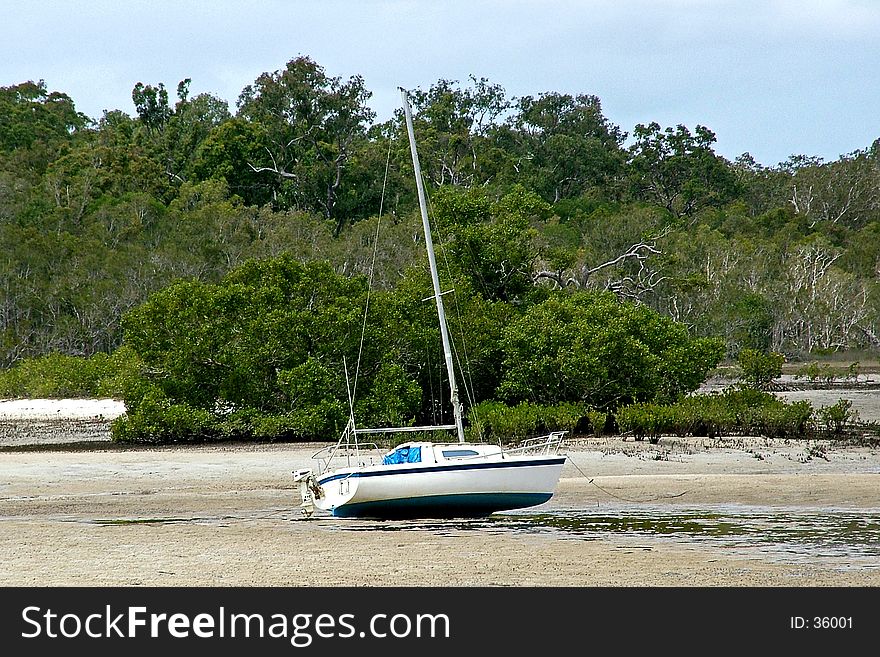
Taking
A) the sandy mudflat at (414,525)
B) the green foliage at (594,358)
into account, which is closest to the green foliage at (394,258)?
the green foliage at (594,358)

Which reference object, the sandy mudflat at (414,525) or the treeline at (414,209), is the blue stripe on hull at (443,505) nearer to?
the sandy mudflat at (414,525)

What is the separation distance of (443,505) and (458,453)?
2.89ft

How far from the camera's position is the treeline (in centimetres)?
6131

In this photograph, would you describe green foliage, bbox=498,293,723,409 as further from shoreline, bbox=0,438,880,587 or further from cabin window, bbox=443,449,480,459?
cabin window, bbox=443,449,480,459

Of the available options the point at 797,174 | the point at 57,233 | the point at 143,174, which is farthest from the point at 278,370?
the point at 797,174

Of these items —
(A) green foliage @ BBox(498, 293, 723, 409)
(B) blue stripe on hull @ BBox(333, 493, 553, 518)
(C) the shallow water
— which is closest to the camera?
(C) the shallow water

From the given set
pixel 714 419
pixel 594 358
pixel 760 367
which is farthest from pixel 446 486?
pixel 760 367

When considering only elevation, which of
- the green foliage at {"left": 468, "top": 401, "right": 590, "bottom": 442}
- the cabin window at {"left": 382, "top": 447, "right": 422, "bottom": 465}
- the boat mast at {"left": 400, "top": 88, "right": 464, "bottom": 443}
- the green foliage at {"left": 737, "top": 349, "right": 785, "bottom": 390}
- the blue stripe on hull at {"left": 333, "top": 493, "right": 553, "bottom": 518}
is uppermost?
the boat mast at {"left": 400, "top": 88, "right": 464, "bottom": 443}

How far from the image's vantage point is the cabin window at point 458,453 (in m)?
19.2

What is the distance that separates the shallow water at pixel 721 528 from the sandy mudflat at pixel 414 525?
2.5 inches

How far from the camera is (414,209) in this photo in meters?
84.8

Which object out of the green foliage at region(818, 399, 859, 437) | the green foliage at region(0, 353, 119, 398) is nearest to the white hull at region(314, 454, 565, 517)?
the green foliage at region(818, 399, 859, 437)

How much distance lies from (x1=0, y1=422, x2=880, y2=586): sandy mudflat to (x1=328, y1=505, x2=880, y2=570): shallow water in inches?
2.5

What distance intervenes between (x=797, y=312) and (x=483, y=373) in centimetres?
4551
